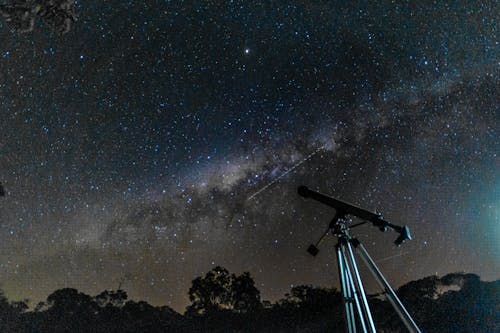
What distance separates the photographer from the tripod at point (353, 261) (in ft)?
9.82

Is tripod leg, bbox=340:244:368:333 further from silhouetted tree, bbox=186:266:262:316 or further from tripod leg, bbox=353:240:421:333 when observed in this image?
silhouetted tree, bbox=186:266:262:316

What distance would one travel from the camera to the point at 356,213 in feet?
11.8

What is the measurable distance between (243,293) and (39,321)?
14.9 meters

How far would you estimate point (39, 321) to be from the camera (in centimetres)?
2216

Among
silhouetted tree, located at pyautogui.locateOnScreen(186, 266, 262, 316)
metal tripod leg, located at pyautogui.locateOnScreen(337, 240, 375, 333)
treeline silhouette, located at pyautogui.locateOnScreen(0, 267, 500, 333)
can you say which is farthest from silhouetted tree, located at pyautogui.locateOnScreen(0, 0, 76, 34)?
silhouetted tree, located at pyautogui.locateOnScreen(186, 266, 262, 316)

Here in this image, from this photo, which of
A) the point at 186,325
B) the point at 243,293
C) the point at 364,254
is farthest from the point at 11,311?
the point at 364,254

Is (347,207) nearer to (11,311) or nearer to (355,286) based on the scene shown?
(355,286)

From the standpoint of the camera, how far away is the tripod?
2.99 m

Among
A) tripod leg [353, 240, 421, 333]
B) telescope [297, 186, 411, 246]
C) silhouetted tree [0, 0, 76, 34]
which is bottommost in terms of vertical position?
tripod leg [353, 240, 421, 333]

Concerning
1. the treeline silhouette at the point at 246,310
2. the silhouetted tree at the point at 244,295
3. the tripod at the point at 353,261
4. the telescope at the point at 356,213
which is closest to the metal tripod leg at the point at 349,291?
the tripod at the point at 353,261

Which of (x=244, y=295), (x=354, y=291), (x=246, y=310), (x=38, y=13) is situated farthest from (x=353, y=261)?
(x=244, y=295)

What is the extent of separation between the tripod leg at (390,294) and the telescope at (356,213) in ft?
0.95

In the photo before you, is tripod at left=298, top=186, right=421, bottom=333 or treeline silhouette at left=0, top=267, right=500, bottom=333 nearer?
tripod at left=298, top=186, right=421, bottom=333

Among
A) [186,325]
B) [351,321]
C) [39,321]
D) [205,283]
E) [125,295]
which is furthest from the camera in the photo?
[205,283]
